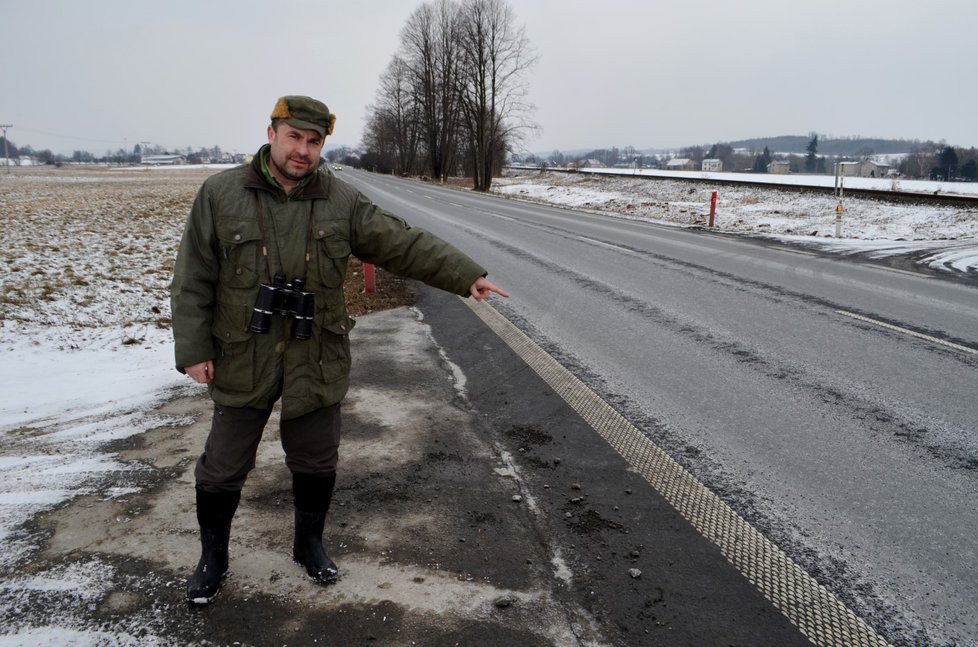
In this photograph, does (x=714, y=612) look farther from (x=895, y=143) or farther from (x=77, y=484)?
(x=895, y=143)

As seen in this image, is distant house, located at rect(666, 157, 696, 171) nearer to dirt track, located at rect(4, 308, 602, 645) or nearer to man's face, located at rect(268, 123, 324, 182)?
dirt track, located at rect(4, 308, 602, 645)

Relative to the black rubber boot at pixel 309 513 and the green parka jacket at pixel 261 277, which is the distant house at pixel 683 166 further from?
the black rubber boot at pixel 309 513

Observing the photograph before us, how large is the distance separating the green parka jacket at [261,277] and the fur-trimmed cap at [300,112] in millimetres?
211

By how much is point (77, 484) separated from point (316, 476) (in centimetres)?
162

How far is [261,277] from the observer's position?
2568 millimetres

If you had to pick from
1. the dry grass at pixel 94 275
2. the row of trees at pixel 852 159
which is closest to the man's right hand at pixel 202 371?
the dry grass at pixel 94 275

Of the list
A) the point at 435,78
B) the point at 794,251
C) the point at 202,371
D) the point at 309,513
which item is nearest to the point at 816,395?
the point at 309,513

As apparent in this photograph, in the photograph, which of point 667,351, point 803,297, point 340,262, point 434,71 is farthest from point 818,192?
point 434,71

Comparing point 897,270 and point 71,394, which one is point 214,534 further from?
point 897,270

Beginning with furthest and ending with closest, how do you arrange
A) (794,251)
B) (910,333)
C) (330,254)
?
(794,251)
(910,333)
(330,254)

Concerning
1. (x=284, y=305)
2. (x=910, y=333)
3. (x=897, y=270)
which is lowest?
(x=910, y=333)

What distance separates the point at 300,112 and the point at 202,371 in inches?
43.1

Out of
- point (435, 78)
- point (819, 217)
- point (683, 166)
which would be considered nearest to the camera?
point (819, 217)

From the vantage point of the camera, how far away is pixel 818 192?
24.0 m
